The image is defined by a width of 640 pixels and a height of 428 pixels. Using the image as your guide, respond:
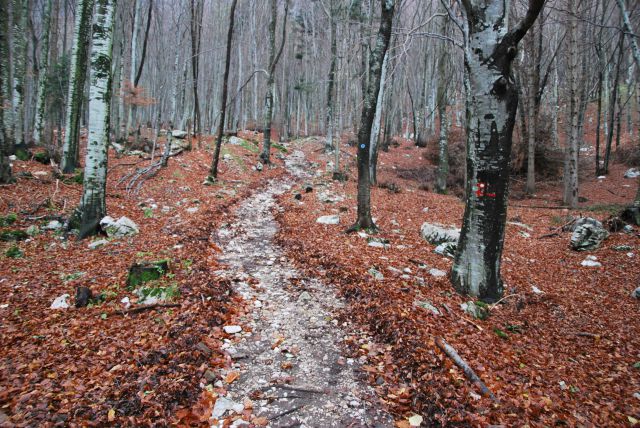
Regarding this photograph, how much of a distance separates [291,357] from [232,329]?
0.86 m

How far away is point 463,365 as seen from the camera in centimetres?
331

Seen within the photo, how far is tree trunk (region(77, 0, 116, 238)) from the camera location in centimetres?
654

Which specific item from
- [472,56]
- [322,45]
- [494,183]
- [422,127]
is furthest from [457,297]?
[322,45]

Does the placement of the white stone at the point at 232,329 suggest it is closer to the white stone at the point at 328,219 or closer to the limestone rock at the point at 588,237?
the white stone at the point at 328,219

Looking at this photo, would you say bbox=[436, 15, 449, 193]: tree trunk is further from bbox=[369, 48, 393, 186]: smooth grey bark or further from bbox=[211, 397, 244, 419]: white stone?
bbox=[211, 397, 244, 419]: white stone

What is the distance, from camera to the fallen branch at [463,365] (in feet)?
10.0

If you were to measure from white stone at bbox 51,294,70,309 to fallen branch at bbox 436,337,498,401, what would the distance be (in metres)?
4.52

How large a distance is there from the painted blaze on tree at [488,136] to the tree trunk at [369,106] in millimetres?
2832

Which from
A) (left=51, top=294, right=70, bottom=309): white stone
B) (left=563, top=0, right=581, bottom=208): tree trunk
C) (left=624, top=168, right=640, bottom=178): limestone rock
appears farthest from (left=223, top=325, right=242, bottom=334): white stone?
(left=624, top=168, right=640, bottom=178): limestone rock

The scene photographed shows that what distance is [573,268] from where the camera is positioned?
695 centimetres

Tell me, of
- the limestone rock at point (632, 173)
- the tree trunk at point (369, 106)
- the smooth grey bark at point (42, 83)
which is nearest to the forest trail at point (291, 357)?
the tree trunk at point (369, 106)

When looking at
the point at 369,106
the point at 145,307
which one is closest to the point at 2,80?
the point at 145,307

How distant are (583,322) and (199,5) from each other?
16639 mm

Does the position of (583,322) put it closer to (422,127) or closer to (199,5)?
(199,5)
